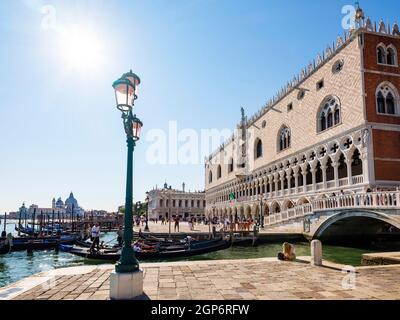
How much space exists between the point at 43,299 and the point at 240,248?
49.7 feet

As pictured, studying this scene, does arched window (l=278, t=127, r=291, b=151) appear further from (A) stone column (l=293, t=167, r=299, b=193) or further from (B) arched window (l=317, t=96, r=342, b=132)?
(B) arched window (l=317, t=96, r=342, b=132)

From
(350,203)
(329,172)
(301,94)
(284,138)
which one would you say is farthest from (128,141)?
(284,138)

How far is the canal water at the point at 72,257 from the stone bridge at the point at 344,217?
137cm

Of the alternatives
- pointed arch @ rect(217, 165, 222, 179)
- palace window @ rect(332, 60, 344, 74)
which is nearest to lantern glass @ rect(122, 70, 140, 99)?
palace window @ rect(332, 60, 344, 74)

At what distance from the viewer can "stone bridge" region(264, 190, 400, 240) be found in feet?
43.7

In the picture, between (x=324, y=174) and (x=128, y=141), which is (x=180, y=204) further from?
(x=128, y=141)

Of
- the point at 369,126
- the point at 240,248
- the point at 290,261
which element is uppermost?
the point at 369,126

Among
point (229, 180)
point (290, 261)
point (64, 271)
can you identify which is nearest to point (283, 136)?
point (229, 180)

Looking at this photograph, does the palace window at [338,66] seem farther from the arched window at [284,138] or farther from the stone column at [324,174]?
the arched window at [284,138]

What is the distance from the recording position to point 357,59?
66.0ft

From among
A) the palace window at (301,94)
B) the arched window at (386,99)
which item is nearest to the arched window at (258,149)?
the palace window at (301,94)

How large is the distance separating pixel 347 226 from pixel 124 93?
17546 mm
